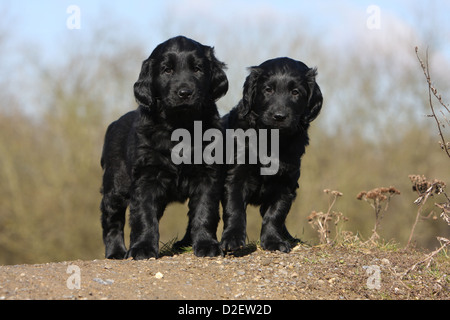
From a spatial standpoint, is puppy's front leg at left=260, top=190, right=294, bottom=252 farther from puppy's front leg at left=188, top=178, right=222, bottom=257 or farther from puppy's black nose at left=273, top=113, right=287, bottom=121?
puppy's black nose at left=273, top=113, right=287, bottom=121

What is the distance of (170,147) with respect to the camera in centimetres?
491

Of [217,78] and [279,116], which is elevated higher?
[217,78]

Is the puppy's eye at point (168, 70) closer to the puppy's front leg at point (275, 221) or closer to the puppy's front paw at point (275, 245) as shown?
the puppy's front leg at point (275, 221)

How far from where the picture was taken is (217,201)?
16.3 feet

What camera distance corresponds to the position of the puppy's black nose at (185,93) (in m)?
4.66

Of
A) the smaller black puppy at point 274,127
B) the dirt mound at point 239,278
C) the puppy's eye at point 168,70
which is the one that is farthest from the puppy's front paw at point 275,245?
the puppy's eye at point 168,70

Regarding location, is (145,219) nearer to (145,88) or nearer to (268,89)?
(145,88)

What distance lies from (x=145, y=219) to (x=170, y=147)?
0.63 meters

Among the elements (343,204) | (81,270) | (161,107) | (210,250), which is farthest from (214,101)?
(343,204)

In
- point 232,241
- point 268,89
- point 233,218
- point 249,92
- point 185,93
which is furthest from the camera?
point 249,92

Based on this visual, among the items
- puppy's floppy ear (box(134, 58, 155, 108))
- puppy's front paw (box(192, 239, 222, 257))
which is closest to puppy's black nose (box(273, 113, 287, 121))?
puppy's floppy ear (box(134, 58, 155, 108))

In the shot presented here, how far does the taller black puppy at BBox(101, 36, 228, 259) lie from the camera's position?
4.77 meters

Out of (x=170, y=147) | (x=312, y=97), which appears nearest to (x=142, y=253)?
(x=170, y=147)
